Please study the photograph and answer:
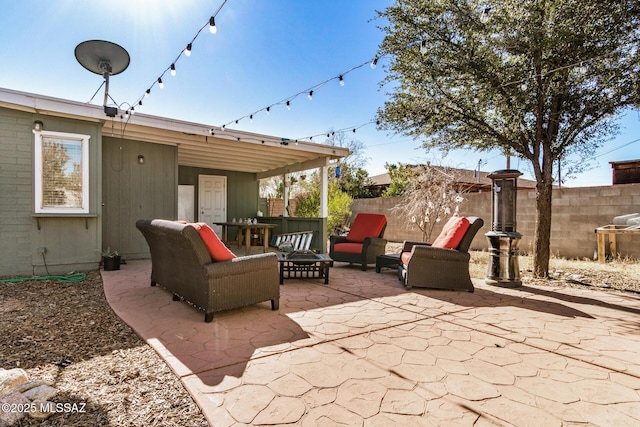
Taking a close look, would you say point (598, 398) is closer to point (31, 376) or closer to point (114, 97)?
point (31, 376)

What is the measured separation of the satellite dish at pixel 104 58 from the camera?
15.0ft

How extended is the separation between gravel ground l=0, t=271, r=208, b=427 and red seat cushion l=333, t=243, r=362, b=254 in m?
3.56

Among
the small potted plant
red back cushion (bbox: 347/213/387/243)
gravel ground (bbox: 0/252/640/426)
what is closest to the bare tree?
red back cushion (bbox: 347/213/387/243)

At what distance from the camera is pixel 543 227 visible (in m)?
5.11

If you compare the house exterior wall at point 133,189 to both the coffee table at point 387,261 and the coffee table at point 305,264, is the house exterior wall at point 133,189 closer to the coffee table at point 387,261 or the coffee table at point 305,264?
the coffee table at point 305,264

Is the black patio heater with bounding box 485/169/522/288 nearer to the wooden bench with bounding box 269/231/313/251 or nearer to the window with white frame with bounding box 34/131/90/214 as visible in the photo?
the wooden bench with bounding box 269/231/313/251

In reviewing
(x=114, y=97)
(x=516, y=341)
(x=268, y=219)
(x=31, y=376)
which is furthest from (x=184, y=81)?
(x=516, y=341)

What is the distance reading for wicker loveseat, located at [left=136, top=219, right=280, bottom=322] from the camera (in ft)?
9.57

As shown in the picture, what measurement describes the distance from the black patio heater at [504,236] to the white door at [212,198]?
24.8ft

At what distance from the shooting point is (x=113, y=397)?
1.78 meters

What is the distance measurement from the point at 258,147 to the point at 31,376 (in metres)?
5.72

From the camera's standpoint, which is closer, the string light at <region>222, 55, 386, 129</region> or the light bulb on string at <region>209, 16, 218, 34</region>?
the light bulb on string at <region>209, 16, 218, 34</region>

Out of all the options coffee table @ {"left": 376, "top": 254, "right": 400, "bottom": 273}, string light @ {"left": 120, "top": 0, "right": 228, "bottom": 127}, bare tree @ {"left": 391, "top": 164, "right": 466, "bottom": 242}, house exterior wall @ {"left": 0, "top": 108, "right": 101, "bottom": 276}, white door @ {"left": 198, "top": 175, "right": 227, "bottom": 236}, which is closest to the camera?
string light @ {"left": 120, "top": 0, "right": 228, "bottom": 127}

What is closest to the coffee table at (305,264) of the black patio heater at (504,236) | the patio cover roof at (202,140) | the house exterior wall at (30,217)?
the black patio heater at (504,236)
